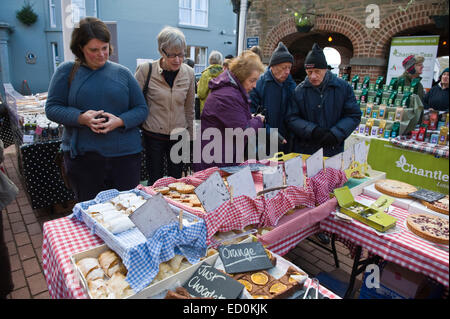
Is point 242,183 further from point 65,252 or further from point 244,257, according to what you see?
point 65,252

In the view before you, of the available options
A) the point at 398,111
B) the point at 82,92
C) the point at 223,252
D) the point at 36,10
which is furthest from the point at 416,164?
the point at 36,10

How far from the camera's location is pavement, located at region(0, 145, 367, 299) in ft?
7.79

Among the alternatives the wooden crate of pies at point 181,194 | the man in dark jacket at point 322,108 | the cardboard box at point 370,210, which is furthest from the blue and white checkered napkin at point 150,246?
the man in dark jacket at point 322,108

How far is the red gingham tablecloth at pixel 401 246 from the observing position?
4.46 ft

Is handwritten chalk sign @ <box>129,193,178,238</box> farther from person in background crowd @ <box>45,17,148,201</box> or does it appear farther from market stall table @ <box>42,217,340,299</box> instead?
person in background crowd @ <box>45,17,148,201</box>

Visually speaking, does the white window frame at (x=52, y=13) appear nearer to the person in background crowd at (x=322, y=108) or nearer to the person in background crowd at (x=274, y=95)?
the person in background crowd at (x=274, y=95)

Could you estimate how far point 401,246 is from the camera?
59.1 inches

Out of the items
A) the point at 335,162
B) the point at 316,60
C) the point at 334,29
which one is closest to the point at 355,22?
the point at 334,29

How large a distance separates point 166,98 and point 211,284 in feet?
5.86

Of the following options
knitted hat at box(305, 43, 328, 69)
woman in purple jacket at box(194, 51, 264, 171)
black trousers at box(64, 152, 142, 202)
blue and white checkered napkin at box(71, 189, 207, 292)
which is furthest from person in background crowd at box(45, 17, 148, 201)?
knitted hat at box(305, 43, 328, 69)

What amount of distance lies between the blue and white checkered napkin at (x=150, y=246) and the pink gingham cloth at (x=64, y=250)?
67 mm

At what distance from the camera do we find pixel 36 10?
13320mm

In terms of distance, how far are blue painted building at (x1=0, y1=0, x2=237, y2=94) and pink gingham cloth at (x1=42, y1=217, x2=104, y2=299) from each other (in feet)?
34.3
